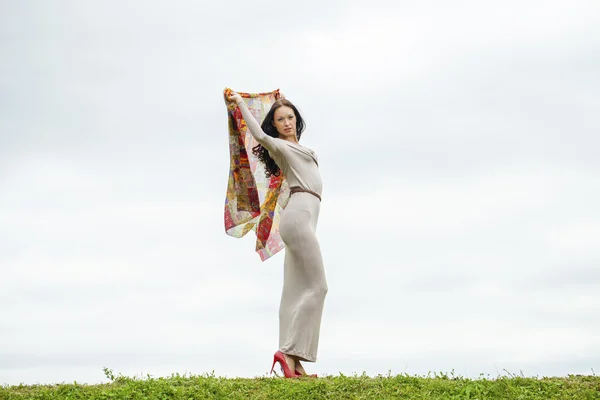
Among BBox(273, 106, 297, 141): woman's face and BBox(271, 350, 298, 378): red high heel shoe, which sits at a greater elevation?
BBox(273, 106, 297, 141): woman's face

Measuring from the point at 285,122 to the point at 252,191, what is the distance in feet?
3.93

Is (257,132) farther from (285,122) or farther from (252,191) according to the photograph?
(252,191)

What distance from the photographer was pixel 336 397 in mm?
8438

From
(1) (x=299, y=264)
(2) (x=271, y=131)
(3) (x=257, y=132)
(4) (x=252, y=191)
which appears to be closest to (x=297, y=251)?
(1) (x=299, y=264)

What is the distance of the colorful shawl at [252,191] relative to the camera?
1091 cm

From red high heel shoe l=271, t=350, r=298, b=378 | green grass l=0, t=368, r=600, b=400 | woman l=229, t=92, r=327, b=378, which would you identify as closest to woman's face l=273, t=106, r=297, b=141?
woman l=229, t=92, r=327, b=378

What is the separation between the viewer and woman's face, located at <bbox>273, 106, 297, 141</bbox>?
10.4m

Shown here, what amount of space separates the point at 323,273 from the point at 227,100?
8.81 ft

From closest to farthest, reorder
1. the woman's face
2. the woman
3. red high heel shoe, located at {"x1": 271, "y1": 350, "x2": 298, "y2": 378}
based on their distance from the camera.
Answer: red high heel shoe, located at {"x1": 271, "y1": 350, "x2": 298, "y2": 378} → the woman → the woman's face

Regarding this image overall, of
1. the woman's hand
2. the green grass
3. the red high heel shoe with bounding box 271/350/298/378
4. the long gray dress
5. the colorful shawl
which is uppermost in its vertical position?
the woman's hand

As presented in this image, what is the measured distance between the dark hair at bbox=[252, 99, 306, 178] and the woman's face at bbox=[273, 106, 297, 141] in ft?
0.22

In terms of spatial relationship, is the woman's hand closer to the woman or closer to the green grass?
the woman

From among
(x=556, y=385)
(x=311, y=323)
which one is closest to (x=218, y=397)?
(x=311, y=323)

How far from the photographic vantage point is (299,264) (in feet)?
31.7
